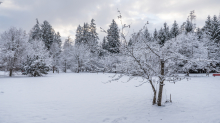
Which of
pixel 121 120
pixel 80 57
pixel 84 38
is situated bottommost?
pixel 121 120

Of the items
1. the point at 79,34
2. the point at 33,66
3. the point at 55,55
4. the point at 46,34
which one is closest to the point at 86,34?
the point at 79,34

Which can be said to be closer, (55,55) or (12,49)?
(12,49)

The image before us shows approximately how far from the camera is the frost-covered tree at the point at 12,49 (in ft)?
65.8

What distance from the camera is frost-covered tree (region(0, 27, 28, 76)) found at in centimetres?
2005

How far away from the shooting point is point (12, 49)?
69.7ft

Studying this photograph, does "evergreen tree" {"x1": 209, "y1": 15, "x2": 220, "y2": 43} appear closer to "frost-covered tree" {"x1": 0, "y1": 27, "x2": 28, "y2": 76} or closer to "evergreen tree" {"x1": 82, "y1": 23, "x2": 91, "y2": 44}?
"evergreen tree" {"x1": 82, "y1": 23, "x2": 91, "y2": 44}

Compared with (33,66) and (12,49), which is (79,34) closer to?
(12,49)

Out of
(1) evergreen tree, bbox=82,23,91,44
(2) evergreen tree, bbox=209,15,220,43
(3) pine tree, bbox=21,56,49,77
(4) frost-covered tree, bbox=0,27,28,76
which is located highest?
(1) evergreen tree, bbox=82,23,91,44

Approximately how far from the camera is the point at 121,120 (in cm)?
490

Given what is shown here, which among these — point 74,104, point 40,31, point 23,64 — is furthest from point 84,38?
point 74,104

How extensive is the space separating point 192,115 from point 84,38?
2039 inches

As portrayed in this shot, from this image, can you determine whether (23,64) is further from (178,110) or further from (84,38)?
(84,38)

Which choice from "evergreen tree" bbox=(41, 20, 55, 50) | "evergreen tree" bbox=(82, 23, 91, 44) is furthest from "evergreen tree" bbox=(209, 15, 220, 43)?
"evergreen tree" bbox=(41, 20, 55, 50)

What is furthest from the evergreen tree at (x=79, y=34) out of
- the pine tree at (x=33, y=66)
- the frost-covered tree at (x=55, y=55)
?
the pine tree at (x=33, y=66)
